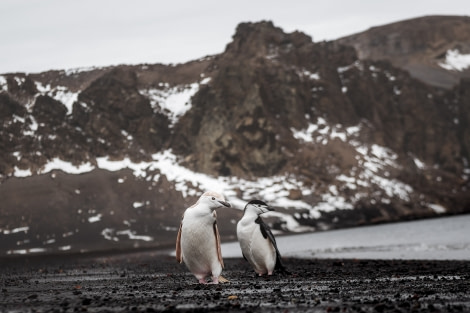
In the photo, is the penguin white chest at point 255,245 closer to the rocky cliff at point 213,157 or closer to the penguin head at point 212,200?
the penguin head at point 212,200

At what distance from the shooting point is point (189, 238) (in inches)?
841

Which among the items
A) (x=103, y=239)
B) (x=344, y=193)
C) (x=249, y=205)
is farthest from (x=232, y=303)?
(x=344, y=193)

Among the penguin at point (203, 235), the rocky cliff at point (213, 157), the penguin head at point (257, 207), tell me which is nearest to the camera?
the penguin at point (203, 235)

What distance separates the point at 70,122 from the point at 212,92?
3574 centimetres

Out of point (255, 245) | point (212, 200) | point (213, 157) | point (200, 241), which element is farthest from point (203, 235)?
point (213, 157)

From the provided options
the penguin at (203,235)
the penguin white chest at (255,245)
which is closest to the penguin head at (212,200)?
the penguin at (203,235)

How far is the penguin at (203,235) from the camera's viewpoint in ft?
69.7

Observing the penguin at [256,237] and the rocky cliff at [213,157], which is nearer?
the penguin at [256,237]

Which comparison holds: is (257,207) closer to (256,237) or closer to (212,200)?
(256,237)

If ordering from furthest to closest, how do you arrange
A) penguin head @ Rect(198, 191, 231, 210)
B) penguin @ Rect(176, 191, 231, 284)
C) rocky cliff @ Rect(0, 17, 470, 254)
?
1. rocky cliff @ Rect(0, 17, 470, 254)
2. penguin @ Rect(176, 191, 231, 284)
3. penguin head @ Rect(198, 191, 231, 210)

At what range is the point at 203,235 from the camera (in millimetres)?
21266

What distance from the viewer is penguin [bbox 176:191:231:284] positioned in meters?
21.2

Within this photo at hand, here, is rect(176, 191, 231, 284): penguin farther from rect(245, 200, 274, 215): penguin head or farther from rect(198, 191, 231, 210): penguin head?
rect(245, 200, 274, 215): penguin head

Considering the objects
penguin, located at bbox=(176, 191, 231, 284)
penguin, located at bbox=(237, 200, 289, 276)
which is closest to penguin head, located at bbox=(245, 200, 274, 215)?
penguin, located at bbox=(237, 200, 289, 276)
